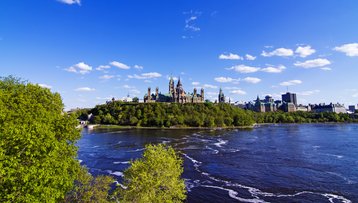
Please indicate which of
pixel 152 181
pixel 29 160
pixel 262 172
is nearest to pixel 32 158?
pixel 29 160

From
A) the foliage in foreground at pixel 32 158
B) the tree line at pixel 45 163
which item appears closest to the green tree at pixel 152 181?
the tree line at pixel 45 163

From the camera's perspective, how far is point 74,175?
2822 centimetres

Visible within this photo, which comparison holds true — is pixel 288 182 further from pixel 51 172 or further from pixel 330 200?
pixel 51 172

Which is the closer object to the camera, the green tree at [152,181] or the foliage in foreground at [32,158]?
the foliage in foreground at [32,158]

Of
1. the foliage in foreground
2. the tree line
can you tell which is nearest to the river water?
the tree line

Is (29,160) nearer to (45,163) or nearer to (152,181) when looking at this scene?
(45,163)

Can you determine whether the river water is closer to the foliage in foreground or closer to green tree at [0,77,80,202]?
the foliage in foreground

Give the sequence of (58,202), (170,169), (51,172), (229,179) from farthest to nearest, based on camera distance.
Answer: (229,179), (170,169), (58,202), (51,172)

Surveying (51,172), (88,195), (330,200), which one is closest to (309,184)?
(330,200)

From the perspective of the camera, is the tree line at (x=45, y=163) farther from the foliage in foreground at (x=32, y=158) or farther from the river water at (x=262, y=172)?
the river water at (x=262, y=172)

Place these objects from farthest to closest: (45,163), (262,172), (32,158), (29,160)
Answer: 1. (262,172)
2. (29,160)
3. (45,163)
4. (32,158)

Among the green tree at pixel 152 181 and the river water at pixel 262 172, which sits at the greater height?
the green tree at pixel 152 181

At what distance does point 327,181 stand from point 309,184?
413 cm

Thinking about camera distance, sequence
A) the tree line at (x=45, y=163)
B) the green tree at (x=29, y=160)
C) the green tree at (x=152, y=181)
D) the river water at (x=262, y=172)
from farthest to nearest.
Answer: the river water at (x=262, y=172) → the green tree at (x=152, y=181) → the tree line at (x=45, y=163) → the green tree at (x=29, y=160)
